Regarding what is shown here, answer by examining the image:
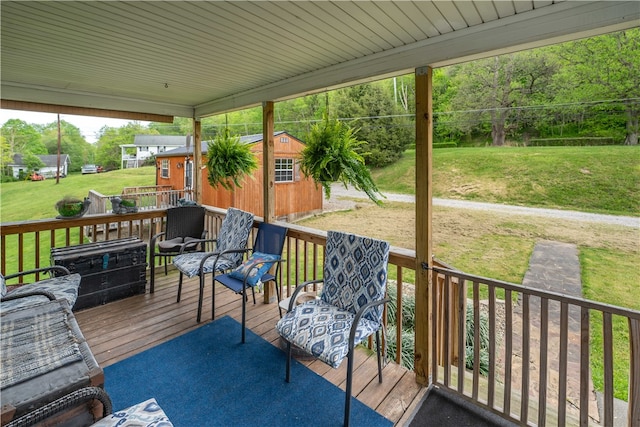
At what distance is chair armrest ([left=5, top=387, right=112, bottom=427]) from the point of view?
1.02 meters

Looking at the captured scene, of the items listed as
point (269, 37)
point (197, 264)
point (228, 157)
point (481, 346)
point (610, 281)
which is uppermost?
point (269, 37)

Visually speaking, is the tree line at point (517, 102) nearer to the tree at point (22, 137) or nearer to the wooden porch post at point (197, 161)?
the wooden porch post at point (197, 161)

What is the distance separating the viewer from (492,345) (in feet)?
6.76

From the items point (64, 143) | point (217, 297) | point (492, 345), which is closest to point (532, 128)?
point (492, 345)

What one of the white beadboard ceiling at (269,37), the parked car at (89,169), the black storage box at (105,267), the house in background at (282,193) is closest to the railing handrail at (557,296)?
the white beadboard ceiling at (269,37)

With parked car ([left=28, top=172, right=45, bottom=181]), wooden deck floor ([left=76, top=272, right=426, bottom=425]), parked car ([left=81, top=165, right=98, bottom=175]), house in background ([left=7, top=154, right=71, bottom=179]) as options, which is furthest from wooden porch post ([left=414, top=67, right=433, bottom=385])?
parked car ([left=81, top=165, right=98, bottom=175])

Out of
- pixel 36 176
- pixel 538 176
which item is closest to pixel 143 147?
pixel 36 176

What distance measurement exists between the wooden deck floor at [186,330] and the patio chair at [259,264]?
360 mm

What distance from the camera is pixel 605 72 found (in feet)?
12.0

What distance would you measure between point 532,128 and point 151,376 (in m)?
6.57

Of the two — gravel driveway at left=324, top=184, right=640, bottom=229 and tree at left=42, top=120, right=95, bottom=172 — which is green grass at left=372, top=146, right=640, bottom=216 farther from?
tree at left=42, top=120, right=95, bottom=172

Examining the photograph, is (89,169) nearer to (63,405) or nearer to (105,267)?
(105,267)

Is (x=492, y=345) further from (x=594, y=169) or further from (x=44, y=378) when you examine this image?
(x=594, y=169)

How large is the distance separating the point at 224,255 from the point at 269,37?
228cm
